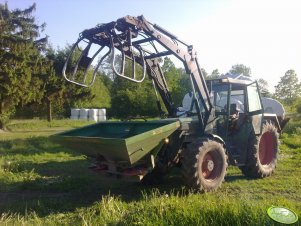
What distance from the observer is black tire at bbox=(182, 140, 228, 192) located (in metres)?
6.92

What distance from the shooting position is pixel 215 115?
326 inches

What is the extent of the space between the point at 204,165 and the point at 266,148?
3.05 m

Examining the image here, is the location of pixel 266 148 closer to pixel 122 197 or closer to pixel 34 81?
pixel 122 197

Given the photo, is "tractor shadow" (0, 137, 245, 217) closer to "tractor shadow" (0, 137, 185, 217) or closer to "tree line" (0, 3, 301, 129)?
"tractor shadow" (0, 137, 185, 217)

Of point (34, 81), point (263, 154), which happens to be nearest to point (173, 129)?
point (263, 154)

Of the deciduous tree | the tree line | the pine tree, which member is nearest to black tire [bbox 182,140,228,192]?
the tree line

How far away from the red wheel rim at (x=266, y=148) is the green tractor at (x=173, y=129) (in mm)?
25

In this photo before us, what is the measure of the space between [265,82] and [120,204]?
235 ft

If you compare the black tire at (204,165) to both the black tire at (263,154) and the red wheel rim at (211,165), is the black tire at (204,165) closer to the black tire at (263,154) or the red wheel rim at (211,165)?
the red wheel rim at (211,165)

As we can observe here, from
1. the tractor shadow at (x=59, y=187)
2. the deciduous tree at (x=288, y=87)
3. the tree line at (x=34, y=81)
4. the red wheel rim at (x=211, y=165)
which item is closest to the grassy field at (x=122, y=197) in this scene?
the tractor shadow at (x=59, y=187)

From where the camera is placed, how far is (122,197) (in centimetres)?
718

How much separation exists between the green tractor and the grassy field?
0.47 metres

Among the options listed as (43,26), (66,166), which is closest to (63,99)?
(43,26)

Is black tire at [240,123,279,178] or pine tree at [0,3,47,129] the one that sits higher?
pine tree at [0,3,47,129]
